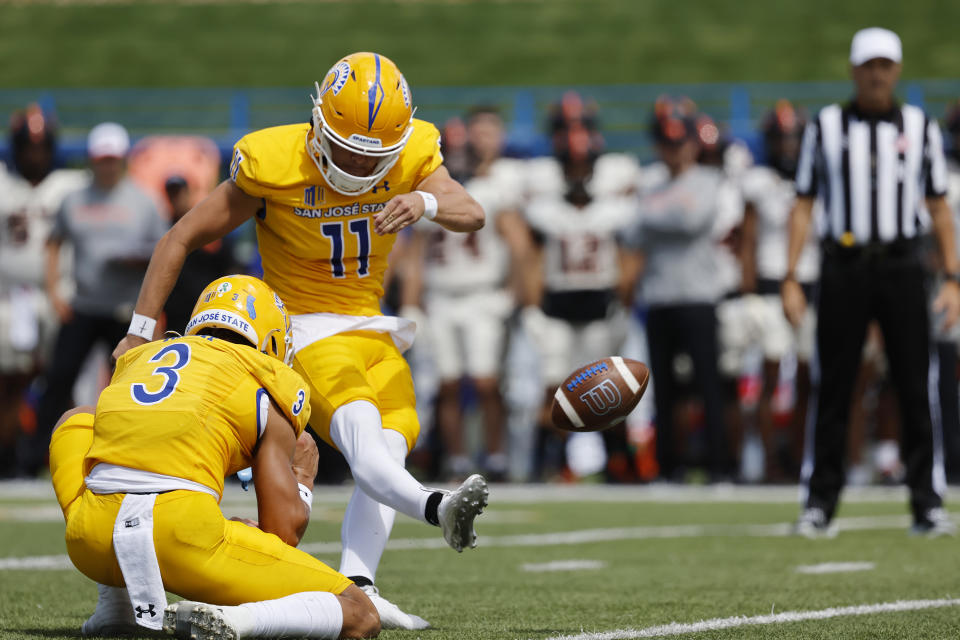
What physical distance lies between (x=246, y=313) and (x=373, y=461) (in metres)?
0.54

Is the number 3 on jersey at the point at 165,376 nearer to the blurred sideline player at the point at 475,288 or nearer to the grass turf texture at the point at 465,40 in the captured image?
the blurred sideline player at the point at 475,288

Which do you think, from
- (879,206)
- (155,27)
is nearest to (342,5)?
(155,27)

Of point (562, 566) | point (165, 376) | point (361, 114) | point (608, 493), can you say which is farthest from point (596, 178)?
point (165, 376)

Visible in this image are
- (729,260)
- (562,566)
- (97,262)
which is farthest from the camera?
(729,260)

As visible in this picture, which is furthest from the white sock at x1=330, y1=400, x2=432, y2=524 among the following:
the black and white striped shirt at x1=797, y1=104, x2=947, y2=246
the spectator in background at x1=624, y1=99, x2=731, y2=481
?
the spectator in background at x1=624, y1=99, x2=731, y2=481

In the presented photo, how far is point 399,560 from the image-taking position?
20.6ft

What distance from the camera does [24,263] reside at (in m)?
10.9

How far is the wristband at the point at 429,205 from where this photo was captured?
4582 mm

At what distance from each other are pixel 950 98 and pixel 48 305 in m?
13.7

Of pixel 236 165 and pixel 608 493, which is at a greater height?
pixel 236 165

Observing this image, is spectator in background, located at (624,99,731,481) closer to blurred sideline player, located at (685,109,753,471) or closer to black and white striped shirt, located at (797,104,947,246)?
blurred sideline player, located at (685,109,753,471)

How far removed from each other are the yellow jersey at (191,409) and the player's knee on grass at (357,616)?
43cm

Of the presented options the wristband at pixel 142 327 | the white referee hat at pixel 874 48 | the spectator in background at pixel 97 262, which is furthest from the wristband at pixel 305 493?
the spectator in background at pixel 97 262

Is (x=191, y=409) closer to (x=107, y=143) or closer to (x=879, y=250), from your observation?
(x=879, y=250)
